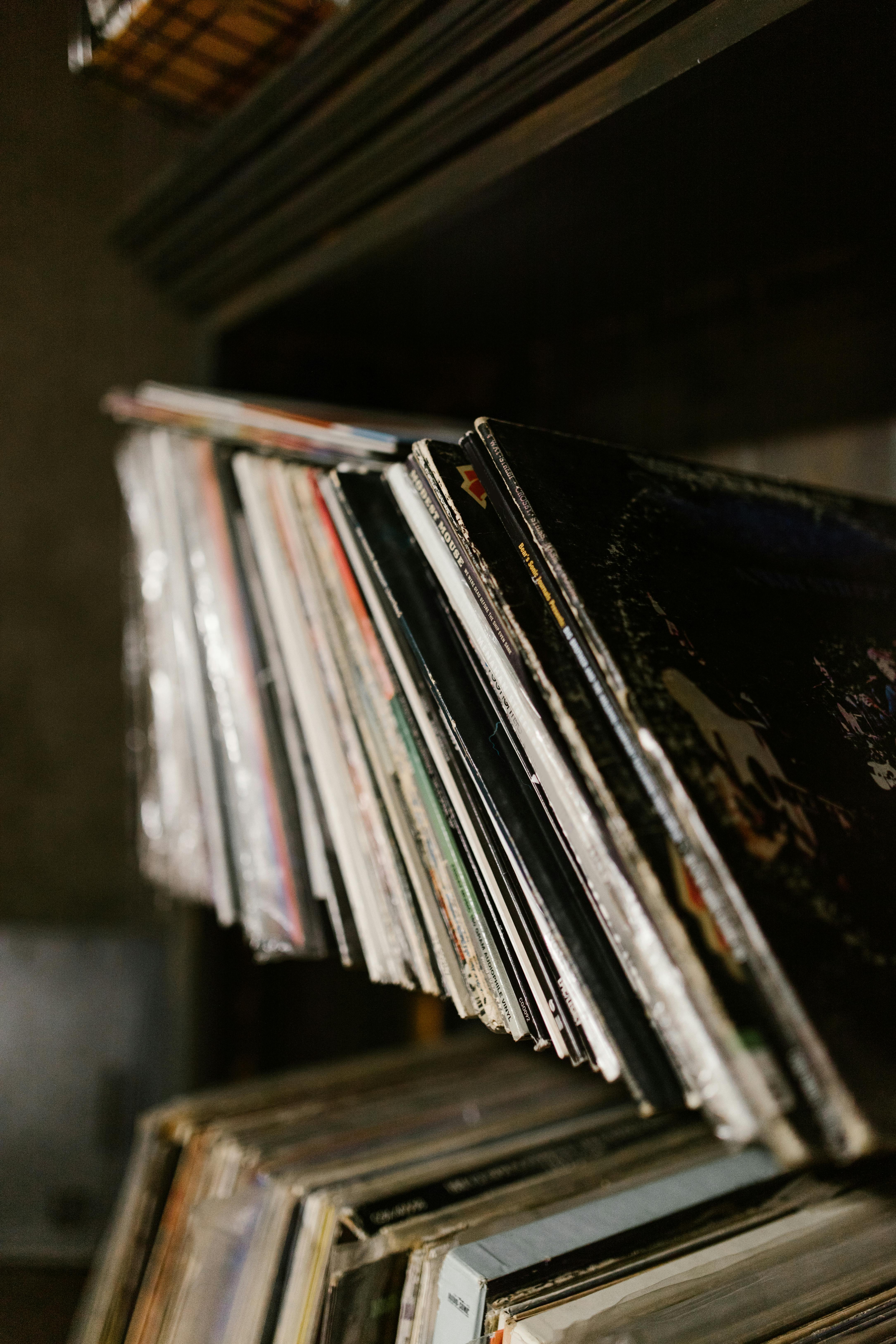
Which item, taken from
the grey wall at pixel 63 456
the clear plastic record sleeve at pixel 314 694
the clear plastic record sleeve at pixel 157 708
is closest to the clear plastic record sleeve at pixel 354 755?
the clear plastic record sleeve at pixel 314 694

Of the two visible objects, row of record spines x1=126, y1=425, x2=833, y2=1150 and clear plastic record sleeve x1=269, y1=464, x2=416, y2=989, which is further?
clear plastic record sleeve x1=269, y1=464, x2=416, y2=989

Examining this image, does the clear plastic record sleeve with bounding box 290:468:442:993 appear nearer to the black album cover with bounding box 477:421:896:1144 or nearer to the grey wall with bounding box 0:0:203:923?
the black album cover with bounding box 477:421:896:1144

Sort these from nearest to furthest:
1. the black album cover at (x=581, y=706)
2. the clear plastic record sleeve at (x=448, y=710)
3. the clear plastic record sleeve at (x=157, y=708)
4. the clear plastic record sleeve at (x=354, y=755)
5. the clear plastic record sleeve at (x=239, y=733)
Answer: the black album cover at (x=581, y=706)
the clear plastic record sleeve at (x=448, y=710)
the clear plastic record sleeve at (x=354, y=755)
the clear plastic record sleeve at (x=239, y=733)
the clear plastic record sleeve at (x=157, y=708)

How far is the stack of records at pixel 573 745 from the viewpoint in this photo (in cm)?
38

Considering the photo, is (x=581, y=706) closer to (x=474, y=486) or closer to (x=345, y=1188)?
(x=474, y=486)

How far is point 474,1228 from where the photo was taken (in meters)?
0.61

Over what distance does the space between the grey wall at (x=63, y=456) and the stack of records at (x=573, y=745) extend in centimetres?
43

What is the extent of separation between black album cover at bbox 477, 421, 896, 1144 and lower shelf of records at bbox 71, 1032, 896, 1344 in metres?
0.30

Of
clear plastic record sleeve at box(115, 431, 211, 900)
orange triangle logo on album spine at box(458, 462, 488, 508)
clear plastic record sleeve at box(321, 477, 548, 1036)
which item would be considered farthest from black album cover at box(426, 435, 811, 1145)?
clear plastic record sleeve at box(115, 431, 211, 900)

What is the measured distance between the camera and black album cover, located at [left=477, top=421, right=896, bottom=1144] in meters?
0.38

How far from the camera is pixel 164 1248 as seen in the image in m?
0.73

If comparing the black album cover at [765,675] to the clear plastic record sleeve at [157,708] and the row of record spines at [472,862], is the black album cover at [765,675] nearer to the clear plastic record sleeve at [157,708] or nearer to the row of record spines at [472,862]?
the row of record spines at [472,862]

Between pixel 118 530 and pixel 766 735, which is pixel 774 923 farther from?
pixel 118 530

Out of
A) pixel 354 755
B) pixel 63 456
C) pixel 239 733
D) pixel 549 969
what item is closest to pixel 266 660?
pixel 239 733
